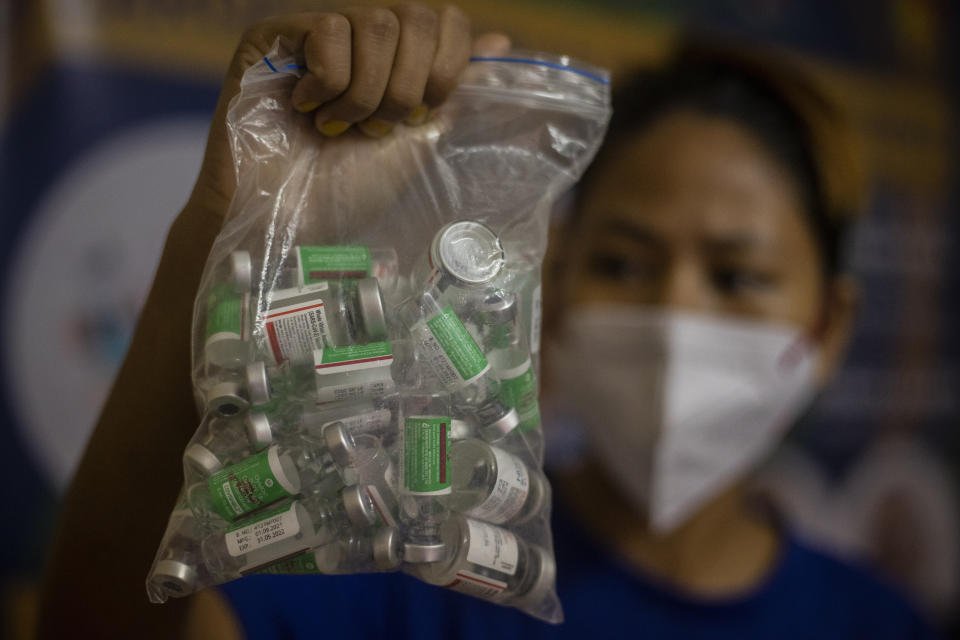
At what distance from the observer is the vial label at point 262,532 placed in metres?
0.59

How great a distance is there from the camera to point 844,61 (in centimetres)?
262

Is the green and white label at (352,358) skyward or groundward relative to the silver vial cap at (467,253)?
groundward

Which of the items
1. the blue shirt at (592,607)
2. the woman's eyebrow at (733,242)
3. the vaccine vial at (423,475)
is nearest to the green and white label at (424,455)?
the vaccine vial at (423,475)

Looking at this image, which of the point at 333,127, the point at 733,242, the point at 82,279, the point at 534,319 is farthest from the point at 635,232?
the point at 82,279

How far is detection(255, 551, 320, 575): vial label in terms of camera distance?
1.98 ft

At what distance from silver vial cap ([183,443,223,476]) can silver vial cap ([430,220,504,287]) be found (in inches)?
11.0

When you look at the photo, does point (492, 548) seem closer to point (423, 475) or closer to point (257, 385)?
point (423, 475)

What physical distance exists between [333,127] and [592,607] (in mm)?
1177

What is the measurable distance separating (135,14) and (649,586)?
6.09 feet

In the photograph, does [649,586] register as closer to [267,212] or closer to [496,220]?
A: [496,220]

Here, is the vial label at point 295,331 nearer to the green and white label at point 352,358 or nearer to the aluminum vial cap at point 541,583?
the green and white label at point 352,358

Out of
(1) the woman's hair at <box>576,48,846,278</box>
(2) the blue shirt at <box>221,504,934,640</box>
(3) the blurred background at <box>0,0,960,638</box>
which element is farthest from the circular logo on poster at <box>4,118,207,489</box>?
(1) the woman's hair at <box>576,48,846,278</box>

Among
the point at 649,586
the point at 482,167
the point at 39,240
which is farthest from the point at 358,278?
the point at 39,240

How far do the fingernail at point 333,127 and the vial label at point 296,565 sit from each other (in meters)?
0.44
